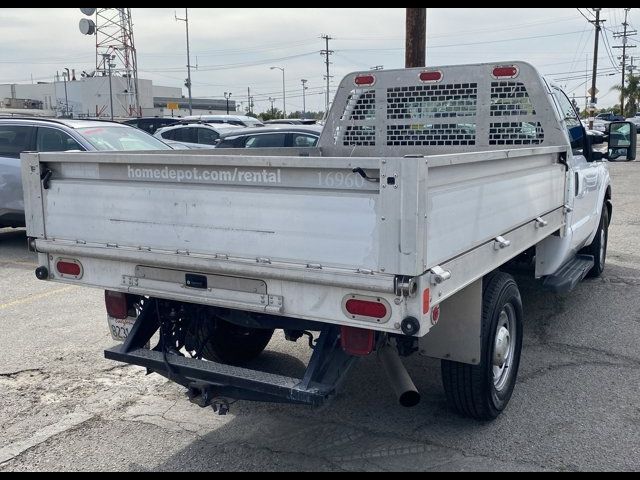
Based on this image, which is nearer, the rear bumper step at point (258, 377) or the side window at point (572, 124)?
the rear bumper step at point (258, 377)

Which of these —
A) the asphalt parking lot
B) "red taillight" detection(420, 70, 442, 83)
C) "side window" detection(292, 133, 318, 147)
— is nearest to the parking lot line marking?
the asphalt parking lot

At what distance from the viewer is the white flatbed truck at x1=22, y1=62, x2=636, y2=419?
318 cm

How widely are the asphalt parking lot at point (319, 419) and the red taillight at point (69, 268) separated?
1.01 meters

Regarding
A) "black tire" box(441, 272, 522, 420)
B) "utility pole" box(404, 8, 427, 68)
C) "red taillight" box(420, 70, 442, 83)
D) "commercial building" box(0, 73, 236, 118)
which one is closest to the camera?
"black tire" box(441, 272, 522, 420)

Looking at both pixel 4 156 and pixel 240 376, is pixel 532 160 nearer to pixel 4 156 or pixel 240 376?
pixel 240 376

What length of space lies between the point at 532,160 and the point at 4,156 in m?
8.20

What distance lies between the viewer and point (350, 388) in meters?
5.02

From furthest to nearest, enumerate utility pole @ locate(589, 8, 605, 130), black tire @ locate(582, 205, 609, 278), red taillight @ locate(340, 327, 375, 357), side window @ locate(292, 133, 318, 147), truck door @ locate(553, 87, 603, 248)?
utility pole @ locate(589, 8, 605, 130)
side window @ locate(292, 133, 318, 147)
black tire @ locate(582, 205, 609, 278)
truck door @ locate(553, 87, 603, 248)
red taillight @ locate(340, 327, 375, 357)

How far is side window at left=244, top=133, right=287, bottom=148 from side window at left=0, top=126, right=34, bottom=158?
4.50 meters

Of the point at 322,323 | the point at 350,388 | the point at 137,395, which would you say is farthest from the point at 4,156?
the point at 322,323

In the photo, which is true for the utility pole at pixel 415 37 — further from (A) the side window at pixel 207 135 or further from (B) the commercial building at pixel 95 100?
(B) the commercial building at pixel 95 100

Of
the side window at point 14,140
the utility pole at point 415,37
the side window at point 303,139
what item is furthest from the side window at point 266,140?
the side window at point 14,140

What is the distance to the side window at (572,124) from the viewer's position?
20.1 feet

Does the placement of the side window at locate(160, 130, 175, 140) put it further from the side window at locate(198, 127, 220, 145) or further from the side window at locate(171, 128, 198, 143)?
the side window at locate(198, 127, 220, 145)
